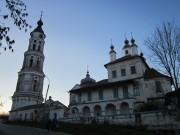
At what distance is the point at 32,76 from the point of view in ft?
188

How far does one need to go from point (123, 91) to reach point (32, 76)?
3575 centimetres

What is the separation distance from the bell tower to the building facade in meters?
23.6

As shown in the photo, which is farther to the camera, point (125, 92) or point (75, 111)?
point (75, 111)

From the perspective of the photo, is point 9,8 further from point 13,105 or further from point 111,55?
point 13,105

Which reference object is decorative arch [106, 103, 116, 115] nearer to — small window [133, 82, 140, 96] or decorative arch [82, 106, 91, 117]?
decorative arch [82, 106, 91, 117]

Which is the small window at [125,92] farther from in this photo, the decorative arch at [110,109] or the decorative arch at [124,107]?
the decorative arch at [110,109]

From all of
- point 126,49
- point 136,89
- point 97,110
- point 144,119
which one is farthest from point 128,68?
point 144,119

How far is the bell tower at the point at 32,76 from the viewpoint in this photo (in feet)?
180

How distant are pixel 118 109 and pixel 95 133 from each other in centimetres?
1401

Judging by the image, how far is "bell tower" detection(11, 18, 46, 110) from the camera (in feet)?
180

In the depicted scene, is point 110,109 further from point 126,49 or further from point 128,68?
point 126,49

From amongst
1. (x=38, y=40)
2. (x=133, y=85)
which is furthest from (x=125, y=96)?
(x=38, y=40)

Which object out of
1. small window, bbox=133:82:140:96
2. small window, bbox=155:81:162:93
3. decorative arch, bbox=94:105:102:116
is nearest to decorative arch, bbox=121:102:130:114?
small window, bbox=133:82:140:96

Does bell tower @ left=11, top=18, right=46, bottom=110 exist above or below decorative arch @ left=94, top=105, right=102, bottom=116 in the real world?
above
